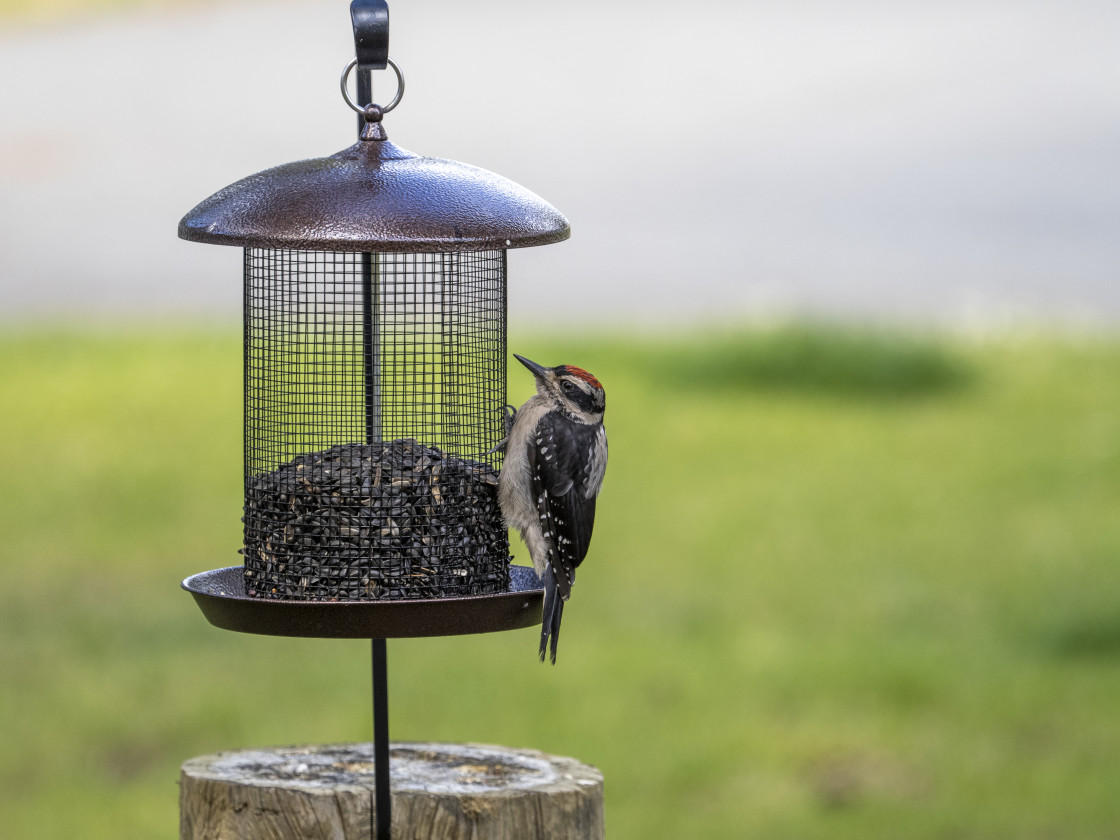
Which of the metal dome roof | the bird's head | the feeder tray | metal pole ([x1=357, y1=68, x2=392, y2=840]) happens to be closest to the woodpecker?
the bird's head

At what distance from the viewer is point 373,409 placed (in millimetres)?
5336

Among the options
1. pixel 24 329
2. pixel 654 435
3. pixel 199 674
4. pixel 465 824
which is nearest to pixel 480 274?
pixel 465 824

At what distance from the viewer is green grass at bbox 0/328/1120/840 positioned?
26.4 ft

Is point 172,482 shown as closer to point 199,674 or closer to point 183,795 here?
point 199,674

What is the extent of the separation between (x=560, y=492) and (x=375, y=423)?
0.66 m

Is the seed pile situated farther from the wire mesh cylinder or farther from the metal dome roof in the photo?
the metal dome roof

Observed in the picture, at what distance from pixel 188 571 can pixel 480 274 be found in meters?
5.93

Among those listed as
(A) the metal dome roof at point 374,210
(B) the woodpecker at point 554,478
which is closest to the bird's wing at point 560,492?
(B) the woodpecker at point 554,478

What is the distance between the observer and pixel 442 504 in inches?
206

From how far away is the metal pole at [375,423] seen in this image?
4809 millimetres

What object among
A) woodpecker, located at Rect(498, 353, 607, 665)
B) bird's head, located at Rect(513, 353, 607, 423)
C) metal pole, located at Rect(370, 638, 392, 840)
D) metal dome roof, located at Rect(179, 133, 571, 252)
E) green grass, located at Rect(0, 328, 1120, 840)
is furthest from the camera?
green grass, located at Rect(0, 328, 1120, 840)

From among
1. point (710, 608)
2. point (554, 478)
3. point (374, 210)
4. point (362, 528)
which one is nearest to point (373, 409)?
point (362, 528)

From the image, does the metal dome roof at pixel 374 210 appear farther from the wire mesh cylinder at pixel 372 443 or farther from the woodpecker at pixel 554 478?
the woodpecker at pixel 554 478

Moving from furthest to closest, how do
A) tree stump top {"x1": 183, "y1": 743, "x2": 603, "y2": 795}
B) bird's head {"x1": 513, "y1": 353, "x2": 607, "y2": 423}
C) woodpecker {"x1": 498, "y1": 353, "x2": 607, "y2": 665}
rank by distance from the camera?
bird's head {"x1": 513, "y1": 353, "x2": 607, "y2": 423}
woodpecker {"x1": 498, "y1": 353, "x2": 607, "y2": 665}
tree stump top {"x1": 183, "y1": 743, "x2": 603, "y2": 795}
